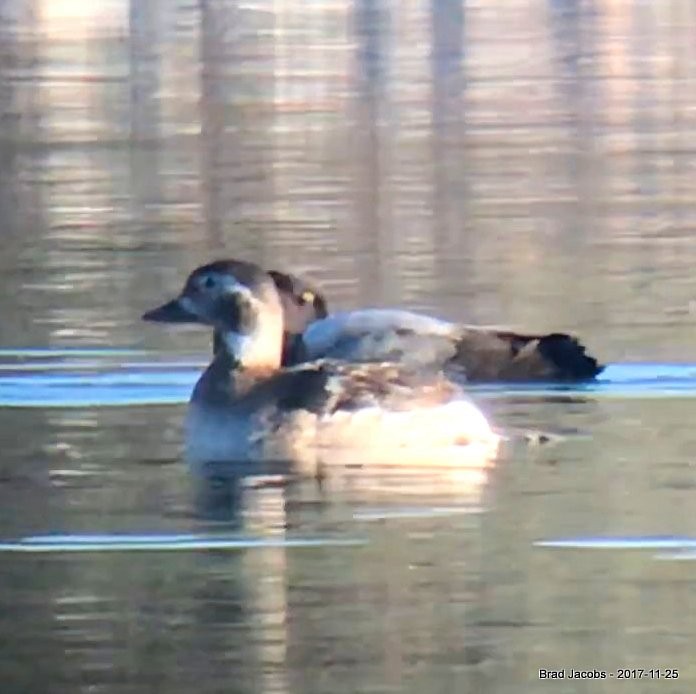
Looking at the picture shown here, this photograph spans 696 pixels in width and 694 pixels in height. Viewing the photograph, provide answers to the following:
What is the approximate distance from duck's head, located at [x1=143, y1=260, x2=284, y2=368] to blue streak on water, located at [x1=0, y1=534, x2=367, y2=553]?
8.03 ft

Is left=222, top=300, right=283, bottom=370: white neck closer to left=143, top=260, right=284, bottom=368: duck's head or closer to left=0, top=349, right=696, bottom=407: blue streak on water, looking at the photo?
left=143, top=260, right=284, bottom=368: duck's head

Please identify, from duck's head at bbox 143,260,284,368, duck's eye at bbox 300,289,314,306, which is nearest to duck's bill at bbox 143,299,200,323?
duck's head at bbox 143,260,284,368

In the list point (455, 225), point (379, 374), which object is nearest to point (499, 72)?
point (455, 225)

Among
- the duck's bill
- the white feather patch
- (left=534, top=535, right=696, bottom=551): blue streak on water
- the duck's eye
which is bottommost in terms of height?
(left=534, top=535, right=696, bottom=551): blue streak on water

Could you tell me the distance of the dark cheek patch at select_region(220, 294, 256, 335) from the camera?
553 inches

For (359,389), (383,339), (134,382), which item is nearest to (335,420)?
(359,389)

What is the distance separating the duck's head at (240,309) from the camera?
14.0m

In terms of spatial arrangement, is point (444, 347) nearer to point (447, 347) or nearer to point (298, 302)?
point (447, 347)

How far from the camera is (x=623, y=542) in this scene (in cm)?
1129

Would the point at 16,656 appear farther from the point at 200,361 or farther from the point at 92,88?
the point at 92,88

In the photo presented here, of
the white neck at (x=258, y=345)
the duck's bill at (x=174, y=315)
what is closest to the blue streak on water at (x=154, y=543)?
the white neck at (x=258, y=345)

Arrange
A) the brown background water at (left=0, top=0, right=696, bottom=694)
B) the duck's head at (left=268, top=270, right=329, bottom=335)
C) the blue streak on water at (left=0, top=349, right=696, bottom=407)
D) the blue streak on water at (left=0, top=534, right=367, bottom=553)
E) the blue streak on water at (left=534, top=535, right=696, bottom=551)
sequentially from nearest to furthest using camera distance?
the brown background water at (left=0, top=0, right=696, bottom=694) → the blue streak on water at (left=534, top=535, right=696, bottom=551) → the blue streak on water at (left=0, top=534, right=367, bottom=553) → the blue streak on water at (left=0, top=349, right=696, bottom=407) → the duck's head at (left=268, top=270, right=329, bottom=335)

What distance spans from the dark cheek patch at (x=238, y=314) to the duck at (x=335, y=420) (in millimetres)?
239

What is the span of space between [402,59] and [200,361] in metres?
27.7
